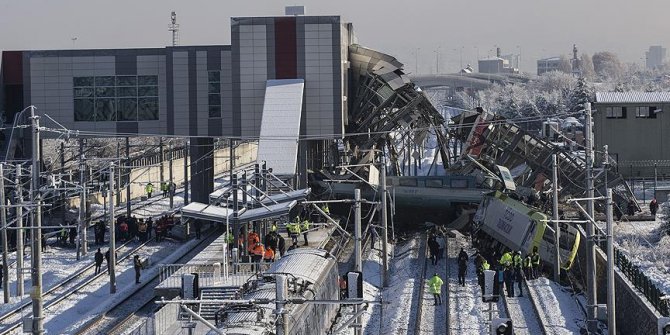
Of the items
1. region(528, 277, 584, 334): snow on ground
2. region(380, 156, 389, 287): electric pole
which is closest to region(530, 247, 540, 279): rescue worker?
region(528, 277, 584, 334): snow on ground

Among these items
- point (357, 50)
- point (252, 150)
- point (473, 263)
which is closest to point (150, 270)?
point (473, 263)

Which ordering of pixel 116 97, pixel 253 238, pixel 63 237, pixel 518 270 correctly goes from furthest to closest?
pixel 116 97 < pixel 63 237 < pixel 253 238 < pixel 518 270

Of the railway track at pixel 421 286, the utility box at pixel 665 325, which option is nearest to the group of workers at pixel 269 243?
the railway track at pixel 421 286

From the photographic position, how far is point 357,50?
6569 centimetres

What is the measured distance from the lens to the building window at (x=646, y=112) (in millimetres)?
76062

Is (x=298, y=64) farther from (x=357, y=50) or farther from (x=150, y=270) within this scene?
(x=150, y=270)

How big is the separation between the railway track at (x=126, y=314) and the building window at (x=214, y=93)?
19261 mm

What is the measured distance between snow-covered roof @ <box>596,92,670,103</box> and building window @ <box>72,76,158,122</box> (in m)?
30.9

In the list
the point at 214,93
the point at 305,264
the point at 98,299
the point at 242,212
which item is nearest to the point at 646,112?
the point at 214,93

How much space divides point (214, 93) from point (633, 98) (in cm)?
3048

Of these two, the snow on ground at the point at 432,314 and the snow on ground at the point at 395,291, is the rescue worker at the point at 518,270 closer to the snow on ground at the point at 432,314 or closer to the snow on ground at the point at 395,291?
the snow on ground at the point at 432,314

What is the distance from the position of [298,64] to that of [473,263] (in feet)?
56.9

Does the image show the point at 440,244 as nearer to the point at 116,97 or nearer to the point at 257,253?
the point at 257,253

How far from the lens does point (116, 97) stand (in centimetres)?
6172
